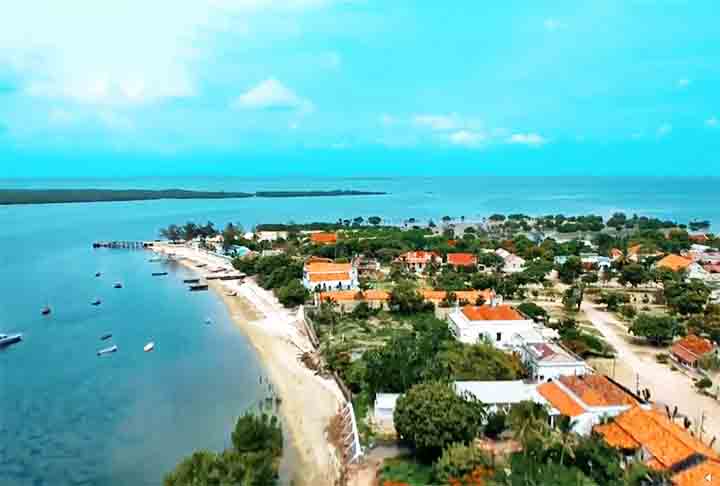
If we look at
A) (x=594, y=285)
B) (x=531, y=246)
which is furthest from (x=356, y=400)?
(x=531, y=246)

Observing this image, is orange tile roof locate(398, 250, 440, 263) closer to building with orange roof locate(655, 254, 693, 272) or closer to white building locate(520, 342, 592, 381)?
building with orange roof locate(655, 254, 693, 272)

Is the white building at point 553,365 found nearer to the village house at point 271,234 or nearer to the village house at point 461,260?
the village house at point 461,260

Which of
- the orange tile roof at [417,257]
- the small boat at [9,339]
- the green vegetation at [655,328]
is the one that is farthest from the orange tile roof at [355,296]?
the small boat at [9,339]

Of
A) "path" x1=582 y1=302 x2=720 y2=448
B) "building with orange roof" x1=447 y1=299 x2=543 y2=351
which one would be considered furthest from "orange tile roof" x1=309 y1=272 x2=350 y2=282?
"path" x1=582 y1=302 x2=720 y2=448

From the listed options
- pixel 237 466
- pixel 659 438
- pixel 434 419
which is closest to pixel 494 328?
pixel 659 438

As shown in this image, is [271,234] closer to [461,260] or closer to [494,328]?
[461,260]

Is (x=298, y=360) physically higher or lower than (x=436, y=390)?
lower

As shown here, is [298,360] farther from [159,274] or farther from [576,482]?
[159,274]

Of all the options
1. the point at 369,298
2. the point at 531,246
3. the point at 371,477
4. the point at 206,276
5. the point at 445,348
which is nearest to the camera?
the point at 371,477
